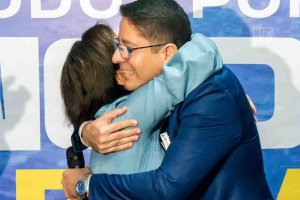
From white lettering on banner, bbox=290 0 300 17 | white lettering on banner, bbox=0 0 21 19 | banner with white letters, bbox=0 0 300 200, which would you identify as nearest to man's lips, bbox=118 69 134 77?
banner with white letters, bbox=0 0 300 200

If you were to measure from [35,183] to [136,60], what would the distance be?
1.05 meters

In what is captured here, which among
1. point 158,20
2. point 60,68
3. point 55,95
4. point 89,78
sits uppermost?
point 158,20

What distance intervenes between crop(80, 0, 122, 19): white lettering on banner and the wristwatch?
3.14 feet

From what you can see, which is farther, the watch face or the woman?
the watch face

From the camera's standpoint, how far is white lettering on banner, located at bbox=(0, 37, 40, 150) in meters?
2.25

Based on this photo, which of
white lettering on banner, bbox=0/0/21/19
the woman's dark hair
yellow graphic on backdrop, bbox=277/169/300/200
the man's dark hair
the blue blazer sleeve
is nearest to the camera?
the blue blazer sleeve

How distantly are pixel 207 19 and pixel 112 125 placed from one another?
0.99 m

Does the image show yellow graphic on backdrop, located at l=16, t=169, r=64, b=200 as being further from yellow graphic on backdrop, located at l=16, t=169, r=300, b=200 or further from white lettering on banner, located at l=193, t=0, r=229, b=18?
white lettering on banner, located at l=193, t=0, r=229, b=18

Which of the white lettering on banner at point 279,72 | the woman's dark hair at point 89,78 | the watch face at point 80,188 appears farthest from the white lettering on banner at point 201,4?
the watch face at point 80,188

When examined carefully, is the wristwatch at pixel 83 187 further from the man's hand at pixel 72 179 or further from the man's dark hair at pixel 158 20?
the man's dark hair at pixel 158 20

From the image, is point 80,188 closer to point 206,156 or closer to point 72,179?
point 72,179

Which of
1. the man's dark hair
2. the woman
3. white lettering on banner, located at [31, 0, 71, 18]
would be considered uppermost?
the man's dark hair

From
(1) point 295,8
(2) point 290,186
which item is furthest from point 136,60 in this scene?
(2) point 290,186

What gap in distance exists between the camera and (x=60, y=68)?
2275 mm
